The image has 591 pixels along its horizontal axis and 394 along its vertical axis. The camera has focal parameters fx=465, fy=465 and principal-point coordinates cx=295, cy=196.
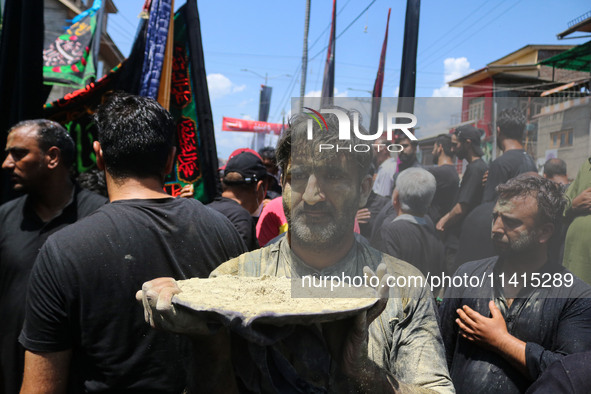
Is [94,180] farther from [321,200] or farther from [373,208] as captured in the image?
[321,200]

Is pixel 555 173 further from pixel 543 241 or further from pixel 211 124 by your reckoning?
pixel 211 124

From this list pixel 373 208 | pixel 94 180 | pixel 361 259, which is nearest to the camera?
pixel 361 259

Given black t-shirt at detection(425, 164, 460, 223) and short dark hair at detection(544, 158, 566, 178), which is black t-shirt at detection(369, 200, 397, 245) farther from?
short dark hair at detection(544, 158, 566, 178)

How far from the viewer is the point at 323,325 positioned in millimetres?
1035

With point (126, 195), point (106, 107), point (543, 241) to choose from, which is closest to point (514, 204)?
point (543, 241)

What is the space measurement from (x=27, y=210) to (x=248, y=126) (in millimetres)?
26100

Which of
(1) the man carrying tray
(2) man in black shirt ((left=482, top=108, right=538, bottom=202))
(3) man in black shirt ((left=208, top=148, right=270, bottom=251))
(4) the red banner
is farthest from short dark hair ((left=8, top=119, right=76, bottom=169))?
(4) the red banner

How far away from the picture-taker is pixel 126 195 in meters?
1.72

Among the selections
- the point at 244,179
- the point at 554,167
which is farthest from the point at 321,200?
the point at 244,179

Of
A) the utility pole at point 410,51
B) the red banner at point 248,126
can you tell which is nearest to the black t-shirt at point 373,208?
the utility pole at point 410,51

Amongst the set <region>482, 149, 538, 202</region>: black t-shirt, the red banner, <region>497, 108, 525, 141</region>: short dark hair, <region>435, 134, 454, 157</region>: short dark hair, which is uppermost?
the red banner

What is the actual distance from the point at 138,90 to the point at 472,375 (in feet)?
9.39

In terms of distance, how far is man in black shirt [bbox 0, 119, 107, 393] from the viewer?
2225 mm

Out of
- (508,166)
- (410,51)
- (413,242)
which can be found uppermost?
(410,51)
